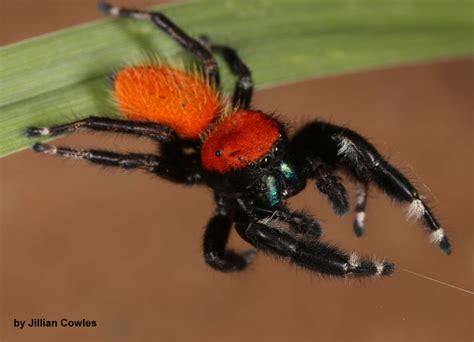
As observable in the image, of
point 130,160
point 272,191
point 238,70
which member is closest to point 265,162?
point 272,191

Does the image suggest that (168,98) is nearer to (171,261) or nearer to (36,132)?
(36,132)

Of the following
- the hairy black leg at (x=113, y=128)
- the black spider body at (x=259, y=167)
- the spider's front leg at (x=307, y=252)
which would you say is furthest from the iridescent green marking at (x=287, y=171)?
the hairy black leg at (x=113, y=128)

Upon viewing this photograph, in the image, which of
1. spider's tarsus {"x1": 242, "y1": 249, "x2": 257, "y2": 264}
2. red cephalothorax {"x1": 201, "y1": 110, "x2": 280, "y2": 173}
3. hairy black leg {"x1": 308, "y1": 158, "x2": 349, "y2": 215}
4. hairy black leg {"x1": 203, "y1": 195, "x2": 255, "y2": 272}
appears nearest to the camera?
hairy black leg {"x1": 308, "y1": 158, "x2": 349, "y2": 215}

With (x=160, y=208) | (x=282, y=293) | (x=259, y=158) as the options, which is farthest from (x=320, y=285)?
(x=259, y=158)

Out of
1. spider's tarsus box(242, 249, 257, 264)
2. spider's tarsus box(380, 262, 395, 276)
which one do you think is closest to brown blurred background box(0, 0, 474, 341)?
spider's tarsus box(242, 249, 257, 264)

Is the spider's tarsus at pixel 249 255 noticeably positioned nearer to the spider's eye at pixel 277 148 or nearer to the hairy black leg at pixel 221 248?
the hairy black leg at pixel 221 248

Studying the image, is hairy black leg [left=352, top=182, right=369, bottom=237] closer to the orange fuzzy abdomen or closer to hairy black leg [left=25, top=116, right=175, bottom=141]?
the orange fuzzy abdomen
